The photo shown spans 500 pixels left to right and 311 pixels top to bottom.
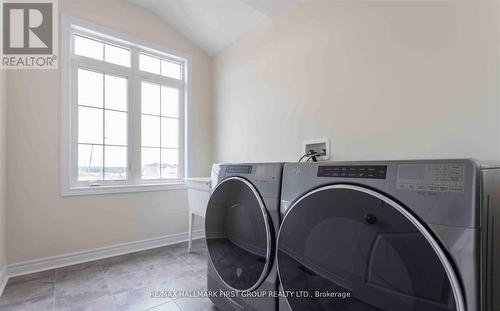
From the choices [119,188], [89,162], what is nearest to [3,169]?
[89,162]

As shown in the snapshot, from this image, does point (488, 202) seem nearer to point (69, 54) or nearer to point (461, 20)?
point (461, 20)

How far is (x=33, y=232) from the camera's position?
1.92 meters

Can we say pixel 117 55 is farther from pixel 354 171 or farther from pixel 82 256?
pixel 354 171

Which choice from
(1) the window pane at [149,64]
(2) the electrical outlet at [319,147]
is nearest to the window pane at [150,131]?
(1) the window pane at [149,64]

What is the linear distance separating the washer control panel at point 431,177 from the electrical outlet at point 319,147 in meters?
1.01

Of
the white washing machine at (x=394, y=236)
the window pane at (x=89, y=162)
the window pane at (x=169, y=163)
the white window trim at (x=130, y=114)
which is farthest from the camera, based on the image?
the window pane at (x=169, y=163)

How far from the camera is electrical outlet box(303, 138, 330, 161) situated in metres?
1.65

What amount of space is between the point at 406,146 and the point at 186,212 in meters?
2.37

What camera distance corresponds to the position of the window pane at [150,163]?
101 inches

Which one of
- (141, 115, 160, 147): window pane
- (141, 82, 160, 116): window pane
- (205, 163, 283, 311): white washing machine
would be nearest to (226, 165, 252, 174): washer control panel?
(205, 163, 283, 311): white washing machine

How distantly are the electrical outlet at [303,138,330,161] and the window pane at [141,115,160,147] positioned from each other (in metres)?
1.77

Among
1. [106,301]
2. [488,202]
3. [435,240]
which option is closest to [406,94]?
[488,202]

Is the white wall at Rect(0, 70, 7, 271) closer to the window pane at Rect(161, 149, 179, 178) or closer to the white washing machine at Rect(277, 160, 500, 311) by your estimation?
the window pane at Rect(161, 149, 179, 178)

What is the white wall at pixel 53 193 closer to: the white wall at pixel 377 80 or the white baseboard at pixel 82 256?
the white baseboard at pixel 82 256
